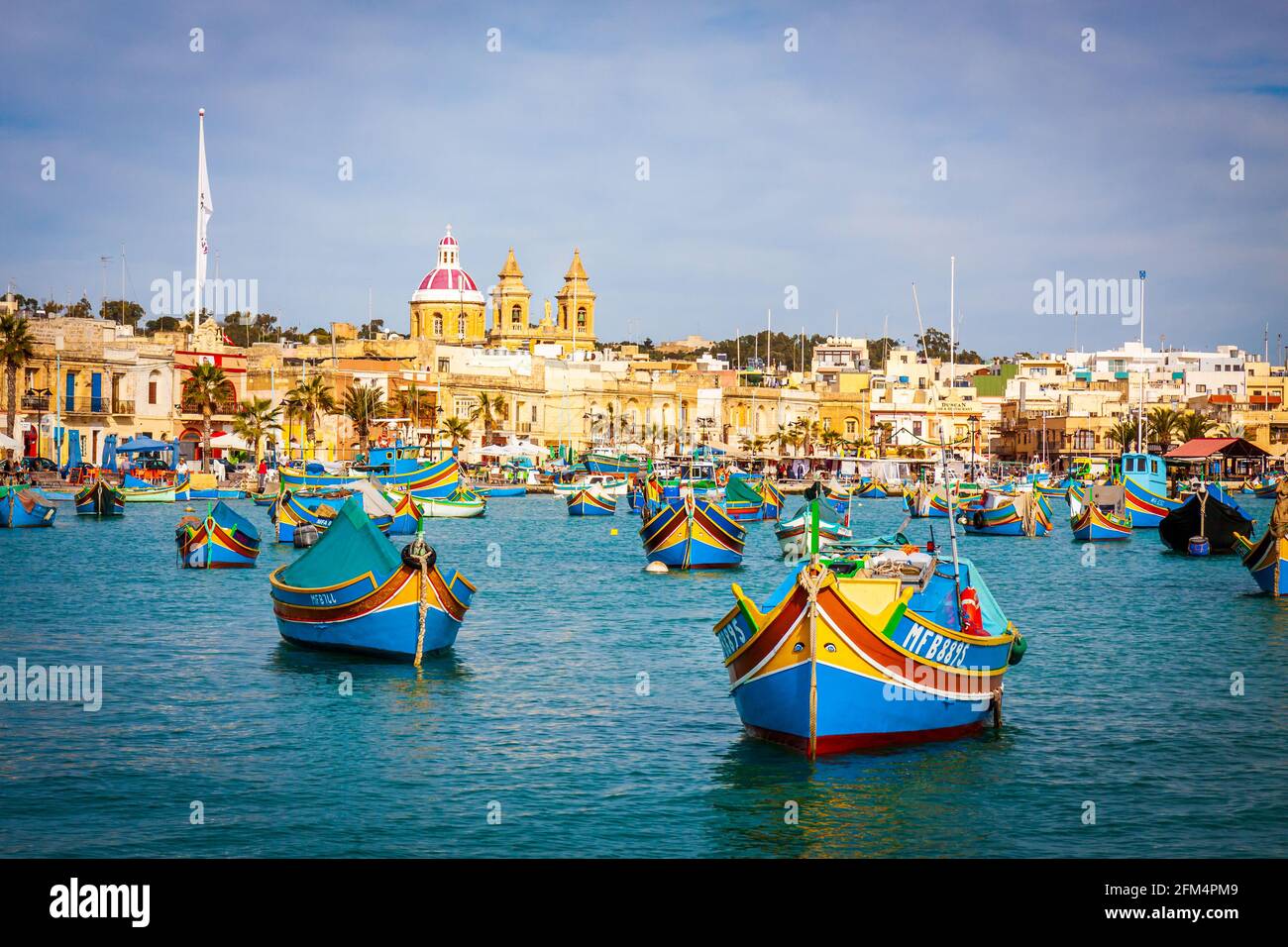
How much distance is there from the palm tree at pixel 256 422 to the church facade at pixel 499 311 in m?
38.0

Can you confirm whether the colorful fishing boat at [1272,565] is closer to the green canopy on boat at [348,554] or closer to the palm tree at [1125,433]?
the green canopy on boat at [348,554]

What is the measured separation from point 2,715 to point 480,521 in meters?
61.6

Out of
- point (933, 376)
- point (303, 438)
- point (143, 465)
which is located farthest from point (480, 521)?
point (933, 376)

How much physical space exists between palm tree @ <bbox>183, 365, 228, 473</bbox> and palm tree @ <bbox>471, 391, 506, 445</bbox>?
2849cm

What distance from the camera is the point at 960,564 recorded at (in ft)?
75.3

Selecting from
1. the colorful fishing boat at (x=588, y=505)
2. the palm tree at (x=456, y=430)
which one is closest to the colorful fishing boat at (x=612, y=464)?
the palm tree at (x=456, y=430)

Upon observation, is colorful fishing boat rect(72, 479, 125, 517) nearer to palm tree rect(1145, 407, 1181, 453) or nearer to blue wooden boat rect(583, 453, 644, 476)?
blue wooden boat rect(583, 453, 644, 476)

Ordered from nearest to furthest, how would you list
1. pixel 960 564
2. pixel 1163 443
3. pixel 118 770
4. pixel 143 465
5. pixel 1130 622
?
pixel 118 770, pixel 960 564, pixel 1130 622, pixel 143 465, pixel 1163 443

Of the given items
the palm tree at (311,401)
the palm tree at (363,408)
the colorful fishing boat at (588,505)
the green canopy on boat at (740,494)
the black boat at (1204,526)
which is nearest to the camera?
the black boat at (1204,526)

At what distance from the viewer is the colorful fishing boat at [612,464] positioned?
412ft

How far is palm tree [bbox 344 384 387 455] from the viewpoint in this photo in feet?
413
